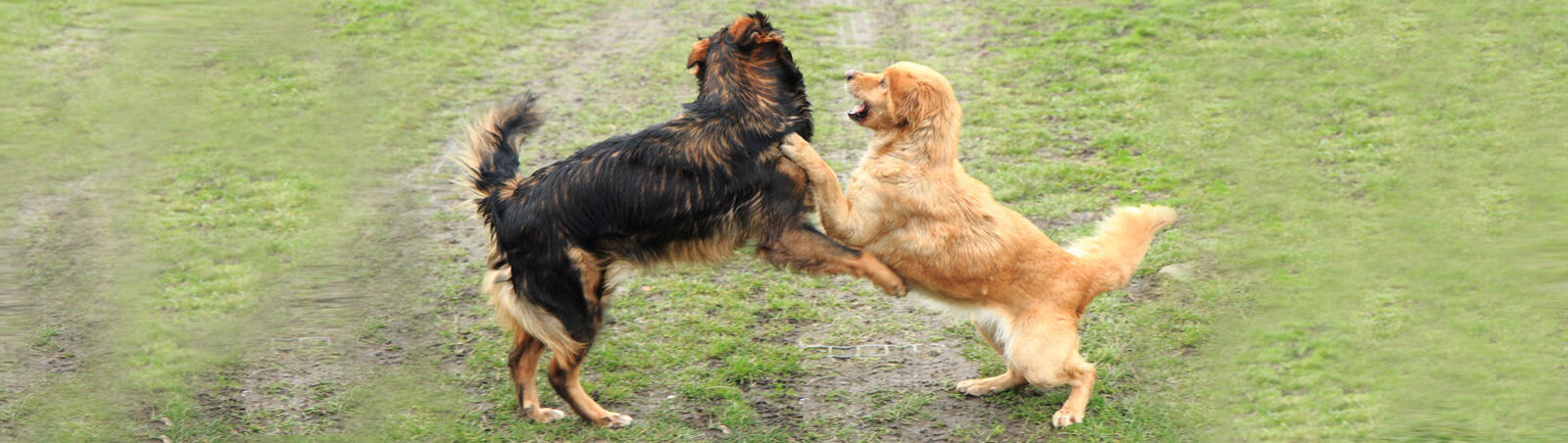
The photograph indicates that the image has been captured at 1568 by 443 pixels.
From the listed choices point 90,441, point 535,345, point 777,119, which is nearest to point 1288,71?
point 777,119

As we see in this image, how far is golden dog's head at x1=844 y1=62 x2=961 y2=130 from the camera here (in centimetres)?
559

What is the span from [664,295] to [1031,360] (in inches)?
107

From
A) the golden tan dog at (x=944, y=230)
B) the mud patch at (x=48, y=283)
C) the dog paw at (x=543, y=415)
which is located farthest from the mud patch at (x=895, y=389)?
the mud patch at (x=48, y=283)

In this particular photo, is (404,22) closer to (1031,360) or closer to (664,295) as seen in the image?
(664,295)

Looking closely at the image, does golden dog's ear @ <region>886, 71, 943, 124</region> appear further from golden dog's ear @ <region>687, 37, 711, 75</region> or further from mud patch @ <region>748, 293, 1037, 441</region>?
mud patch @ <region>748, 293, 1037, 441</region>

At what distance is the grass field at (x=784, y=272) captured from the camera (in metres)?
6.12

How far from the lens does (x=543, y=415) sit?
20.0 ft

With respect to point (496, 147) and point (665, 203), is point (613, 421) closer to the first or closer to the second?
point (665, 203)

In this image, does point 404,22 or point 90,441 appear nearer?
point 90,441

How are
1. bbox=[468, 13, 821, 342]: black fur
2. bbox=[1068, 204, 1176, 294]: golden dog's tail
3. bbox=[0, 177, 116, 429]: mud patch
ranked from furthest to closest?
1. bbox=[0, 177, 116, 429]: mud patch
2. bbox=[1068, 204, 1176, 294]: golden dog's tail
3. bbox=[468, 13, 821, 342]: black fur

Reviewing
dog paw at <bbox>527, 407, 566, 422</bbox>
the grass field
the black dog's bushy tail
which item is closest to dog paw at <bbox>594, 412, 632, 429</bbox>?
the grass field

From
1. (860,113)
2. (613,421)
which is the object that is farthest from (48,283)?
(860,113)

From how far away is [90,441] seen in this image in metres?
5.87

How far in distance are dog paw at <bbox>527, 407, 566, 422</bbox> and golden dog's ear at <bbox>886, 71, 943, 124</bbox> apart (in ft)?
7.79
